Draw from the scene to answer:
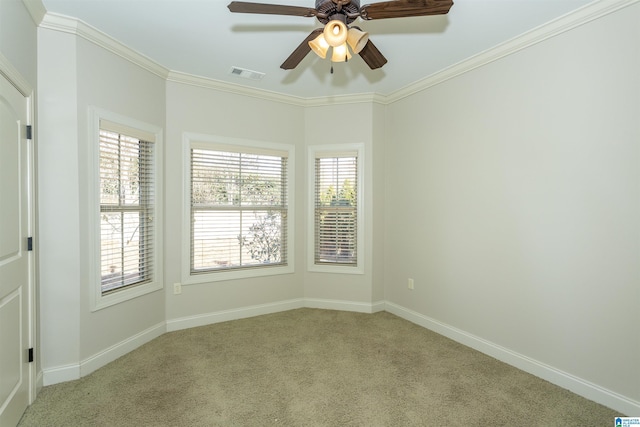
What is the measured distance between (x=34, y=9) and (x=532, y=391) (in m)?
4.41

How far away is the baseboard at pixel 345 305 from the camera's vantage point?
4094mm

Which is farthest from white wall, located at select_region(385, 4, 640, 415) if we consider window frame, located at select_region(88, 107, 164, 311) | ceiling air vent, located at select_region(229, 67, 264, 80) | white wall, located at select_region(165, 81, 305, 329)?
window frame, located at select_region(88, 107, 164, 311)

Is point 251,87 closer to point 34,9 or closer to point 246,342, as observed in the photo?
point 34,9

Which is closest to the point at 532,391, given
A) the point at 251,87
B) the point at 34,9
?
the point at 251,87

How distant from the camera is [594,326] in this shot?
2.30 m

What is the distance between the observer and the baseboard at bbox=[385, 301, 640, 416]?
2.17 m

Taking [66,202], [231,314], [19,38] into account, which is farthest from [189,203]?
[19,38]

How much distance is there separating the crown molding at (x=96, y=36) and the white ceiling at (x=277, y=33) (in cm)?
4

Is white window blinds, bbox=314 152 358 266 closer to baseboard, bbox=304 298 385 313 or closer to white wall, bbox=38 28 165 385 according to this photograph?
baseboard, bbox=304 298 385 313

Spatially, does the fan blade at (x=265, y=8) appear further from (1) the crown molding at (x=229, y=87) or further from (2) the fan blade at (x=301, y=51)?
(1) the crown molding at (x=229, y=87)

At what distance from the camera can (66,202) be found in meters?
2.50

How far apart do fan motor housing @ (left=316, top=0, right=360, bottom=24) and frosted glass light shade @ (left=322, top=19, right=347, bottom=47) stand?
0.08 meters

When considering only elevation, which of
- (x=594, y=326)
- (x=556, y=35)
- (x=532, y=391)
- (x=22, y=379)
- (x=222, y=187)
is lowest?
(x=532, y=391)

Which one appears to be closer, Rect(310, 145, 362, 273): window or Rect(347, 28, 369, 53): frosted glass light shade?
Rect(347, 28, 369, 53): frosted glass light shade
